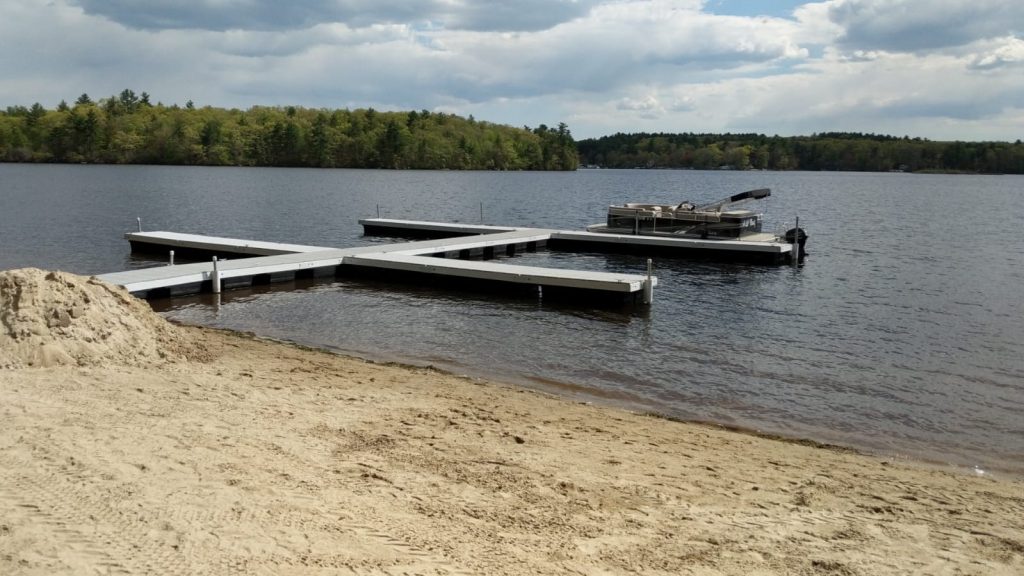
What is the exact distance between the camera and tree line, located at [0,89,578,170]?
389ft

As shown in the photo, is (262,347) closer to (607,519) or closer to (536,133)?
(607,519)

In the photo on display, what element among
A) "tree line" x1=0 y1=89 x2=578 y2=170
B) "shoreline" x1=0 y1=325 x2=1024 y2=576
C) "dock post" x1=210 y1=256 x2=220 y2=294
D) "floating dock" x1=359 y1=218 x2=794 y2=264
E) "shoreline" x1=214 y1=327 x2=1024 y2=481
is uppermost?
"tree line" x1=0 y1=89 x2=578 y2=170

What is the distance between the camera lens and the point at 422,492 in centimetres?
592

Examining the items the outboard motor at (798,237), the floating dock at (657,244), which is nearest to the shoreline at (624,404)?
the floating dock at (657,244)

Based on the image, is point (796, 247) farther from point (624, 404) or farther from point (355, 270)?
point (624, 404)

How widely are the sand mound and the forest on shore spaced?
115012mm

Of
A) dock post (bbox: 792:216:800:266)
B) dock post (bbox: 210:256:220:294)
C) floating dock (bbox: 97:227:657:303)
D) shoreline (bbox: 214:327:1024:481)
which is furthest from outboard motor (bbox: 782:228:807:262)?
dock post (bbox: 210:256:220:294)

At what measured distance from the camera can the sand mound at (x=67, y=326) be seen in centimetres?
846

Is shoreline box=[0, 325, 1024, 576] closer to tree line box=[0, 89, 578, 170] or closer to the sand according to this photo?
the sand

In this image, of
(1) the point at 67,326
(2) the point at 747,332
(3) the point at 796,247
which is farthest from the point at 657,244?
(1) the point at 67,326

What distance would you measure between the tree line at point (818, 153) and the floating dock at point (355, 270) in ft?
529

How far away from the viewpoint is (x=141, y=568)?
4301 mm

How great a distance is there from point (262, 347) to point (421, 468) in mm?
6829

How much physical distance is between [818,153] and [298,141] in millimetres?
111464
